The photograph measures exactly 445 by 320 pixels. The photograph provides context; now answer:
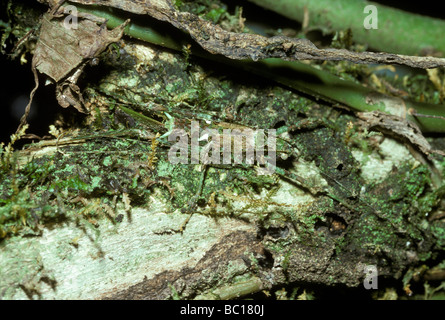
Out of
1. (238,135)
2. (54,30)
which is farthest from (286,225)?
(54,30)

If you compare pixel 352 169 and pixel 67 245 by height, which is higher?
pixel 352 169

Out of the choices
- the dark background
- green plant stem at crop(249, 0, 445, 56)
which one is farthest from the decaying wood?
green plant stem at crop(249, 0, 445, 56)

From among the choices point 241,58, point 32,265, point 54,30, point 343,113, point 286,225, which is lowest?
point 32,265

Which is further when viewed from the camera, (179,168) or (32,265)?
(179,168)

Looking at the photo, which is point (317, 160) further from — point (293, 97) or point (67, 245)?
point (67, 245)

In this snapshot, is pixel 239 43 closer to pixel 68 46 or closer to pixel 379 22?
pixel 68 46

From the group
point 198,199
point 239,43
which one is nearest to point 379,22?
point 239,43

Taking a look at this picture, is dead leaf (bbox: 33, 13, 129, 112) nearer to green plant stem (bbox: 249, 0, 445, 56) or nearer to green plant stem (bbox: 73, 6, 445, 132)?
green plant stem (bbox: 73, 6, 445, 132)
